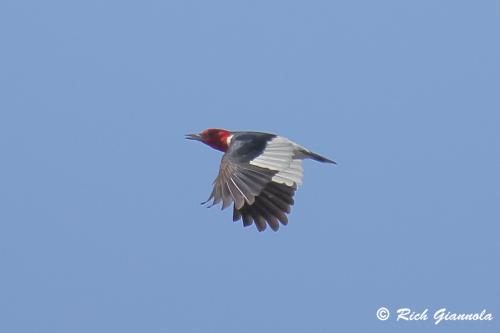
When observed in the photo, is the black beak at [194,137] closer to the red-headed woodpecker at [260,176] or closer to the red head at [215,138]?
the red head at [215,138]

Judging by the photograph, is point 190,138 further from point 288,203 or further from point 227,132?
point 288,203

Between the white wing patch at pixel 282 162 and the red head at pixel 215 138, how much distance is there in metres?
1.15

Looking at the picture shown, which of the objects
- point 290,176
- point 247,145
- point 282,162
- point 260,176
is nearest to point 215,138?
point 247,145

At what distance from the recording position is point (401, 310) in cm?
1459

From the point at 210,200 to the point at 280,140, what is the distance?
7.73 feet

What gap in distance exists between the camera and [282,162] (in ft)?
46.4

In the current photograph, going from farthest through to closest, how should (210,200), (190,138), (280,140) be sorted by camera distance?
(190,138) < (280,140) < (210,200)

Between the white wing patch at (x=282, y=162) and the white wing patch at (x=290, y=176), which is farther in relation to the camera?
the white wing patch at (x=290, y=176)

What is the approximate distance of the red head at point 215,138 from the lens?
15695 millimetres

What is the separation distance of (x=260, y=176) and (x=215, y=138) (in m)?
2.66

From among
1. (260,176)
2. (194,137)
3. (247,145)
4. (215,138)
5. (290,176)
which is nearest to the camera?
(260,176)

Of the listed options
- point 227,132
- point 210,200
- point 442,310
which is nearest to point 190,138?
point 227,132

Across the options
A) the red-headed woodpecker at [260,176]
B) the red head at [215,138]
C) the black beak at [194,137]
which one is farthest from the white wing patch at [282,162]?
the black beak at [194,137]

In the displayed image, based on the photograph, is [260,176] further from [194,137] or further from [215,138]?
[194,137]
